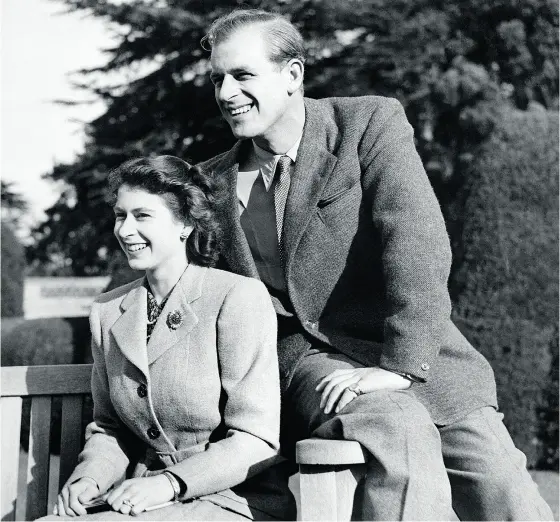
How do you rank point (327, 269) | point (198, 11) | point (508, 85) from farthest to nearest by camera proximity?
point (508, 85) < point (198, 11) < point (327, 269)

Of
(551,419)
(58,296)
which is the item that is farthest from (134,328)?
(58,296)

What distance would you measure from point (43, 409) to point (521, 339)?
13.4 feet

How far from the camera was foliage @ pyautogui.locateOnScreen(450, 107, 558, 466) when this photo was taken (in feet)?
21.2

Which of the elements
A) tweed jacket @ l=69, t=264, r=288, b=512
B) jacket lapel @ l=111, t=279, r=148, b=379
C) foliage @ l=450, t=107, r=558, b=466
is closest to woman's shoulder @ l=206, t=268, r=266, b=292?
tweed jacket @ l=69, t=264, r=288, b=512

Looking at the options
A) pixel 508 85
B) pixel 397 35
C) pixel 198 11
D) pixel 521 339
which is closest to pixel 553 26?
pixel 508 85

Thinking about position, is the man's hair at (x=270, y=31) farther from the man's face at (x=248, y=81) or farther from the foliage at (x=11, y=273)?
the foliage at (x=11, y=273)

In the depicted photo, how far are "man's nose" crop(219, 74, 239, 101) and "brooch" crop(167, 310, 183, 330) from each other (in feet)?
2.46

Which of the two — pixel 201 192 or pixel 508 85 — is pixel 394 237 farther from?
pixel 508 85

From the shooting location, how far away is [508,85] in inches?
725

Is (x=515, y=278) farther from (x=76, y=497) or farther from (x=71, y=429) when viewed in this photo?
(x=76, y=497)

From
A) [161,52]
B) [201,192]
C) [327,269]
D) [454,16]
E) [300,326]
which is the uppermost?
[454,16]

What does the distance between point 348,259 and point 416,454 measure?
2.59ft

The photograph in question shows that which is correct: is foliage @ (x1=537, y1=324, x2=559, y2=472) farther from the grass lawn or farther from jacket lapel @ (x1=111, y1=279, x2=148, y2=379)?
jacket lapel @ (x1=111, y1=279, x2=148, y2=379)

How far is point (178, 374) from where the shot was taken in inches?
111
